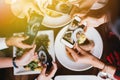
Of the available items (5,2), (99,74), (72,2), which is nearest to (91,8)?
(72,2)

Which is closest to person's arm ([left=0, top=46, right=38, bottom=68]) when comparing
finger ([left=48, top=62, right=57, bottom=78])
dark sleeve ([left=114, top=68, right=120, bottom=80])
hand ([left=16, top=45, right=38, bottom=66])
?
hand ([left=16, top=45, right=38, bottom=66])

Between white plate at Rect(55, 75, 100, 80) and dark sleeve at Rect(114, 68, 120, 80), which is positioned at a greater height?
dark sleeve at Rect(114, 68, 120, 80)

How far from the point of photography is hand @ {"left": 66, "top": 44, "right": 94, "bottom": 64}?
1.12m

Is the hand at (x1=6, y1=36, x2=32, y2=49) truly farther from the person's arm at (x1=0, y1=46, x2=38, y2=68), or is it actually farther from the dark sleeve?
the dark sleeve

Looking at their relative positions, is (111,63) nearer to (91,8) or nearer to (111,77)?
(111,77)

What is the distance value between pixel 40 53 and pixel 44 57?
0.03 meters

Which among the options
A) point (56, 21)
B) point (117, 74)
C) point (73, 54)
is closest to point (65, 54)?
point (73, 54)

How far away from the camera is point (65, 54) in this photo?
1.14 metres

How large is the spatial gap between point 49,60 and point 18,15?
0.28 meters

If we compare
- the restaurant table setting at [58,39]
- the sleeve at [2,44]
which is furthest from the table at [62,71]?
the sleeve at [2,44]

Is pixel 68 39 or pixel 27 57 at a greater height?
pixel 68 39

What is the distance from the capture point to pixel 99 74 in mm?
1118

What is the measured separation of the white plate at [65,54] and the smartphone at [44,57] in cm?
4

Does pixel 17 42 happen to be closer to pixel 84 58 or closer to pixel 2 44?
pixel 2 44
